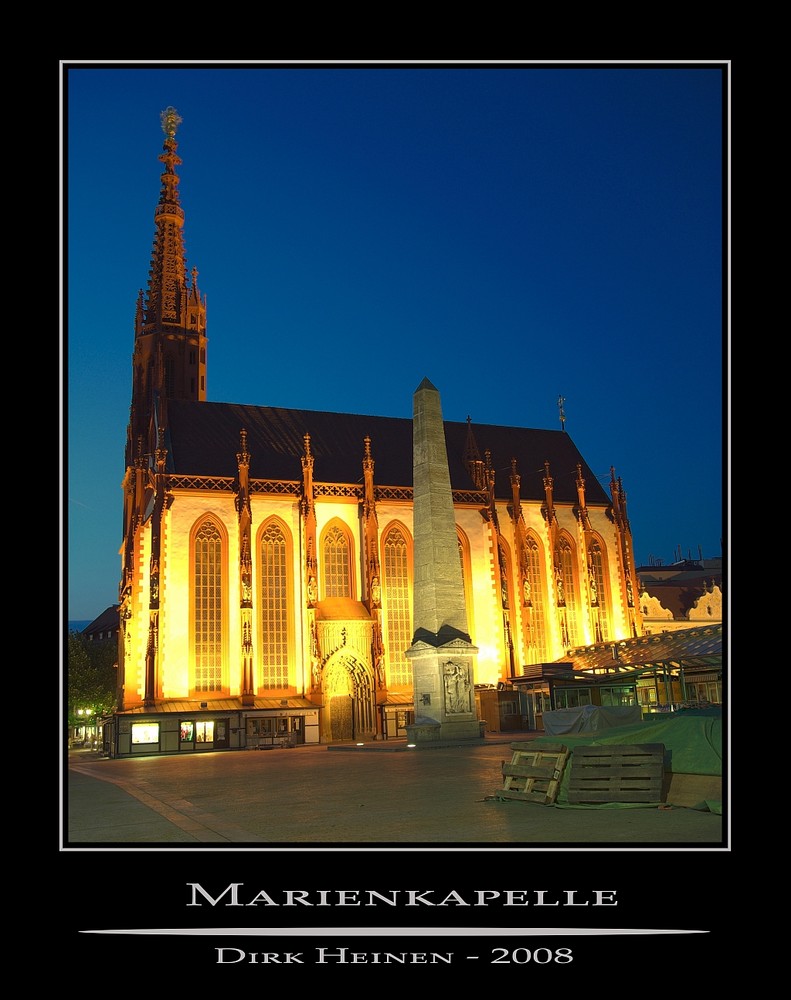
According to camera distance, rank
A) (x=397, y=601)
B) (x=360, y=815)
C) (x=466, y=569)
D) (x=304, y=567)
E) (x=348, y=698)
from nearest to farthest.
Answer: (x=360, y=815) → (x=304, y=567) → (x=348, y=698) → (x=397, y=601) → (x=466, y=569)

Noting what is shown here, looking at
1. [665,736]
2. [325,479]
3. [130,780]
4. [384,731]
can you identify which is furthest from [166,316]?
[665,736]

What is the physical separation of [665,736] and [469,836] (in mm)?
4537

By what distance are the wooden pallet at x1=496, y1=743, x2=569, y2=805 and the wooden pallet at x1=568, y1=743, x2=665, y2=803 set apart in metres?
0.24

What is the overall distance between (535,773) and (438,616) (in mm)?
17043

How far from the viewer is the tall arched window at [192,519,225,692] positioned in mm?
46750

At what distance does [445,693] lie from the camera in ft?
104

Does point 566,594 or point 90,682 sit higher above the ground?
point 566,594

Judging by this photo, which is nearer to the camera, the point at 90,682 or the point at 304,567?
the point at 304,567

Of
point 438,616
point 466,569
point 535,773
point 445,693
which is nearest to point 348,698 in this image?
point 466,569

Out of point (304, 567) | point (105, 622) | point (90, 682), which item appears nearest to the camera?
point (304, 567)

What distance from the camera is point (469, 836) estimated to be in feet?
37.3

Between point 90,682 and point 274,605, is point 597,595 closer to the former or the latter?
point 274,605
